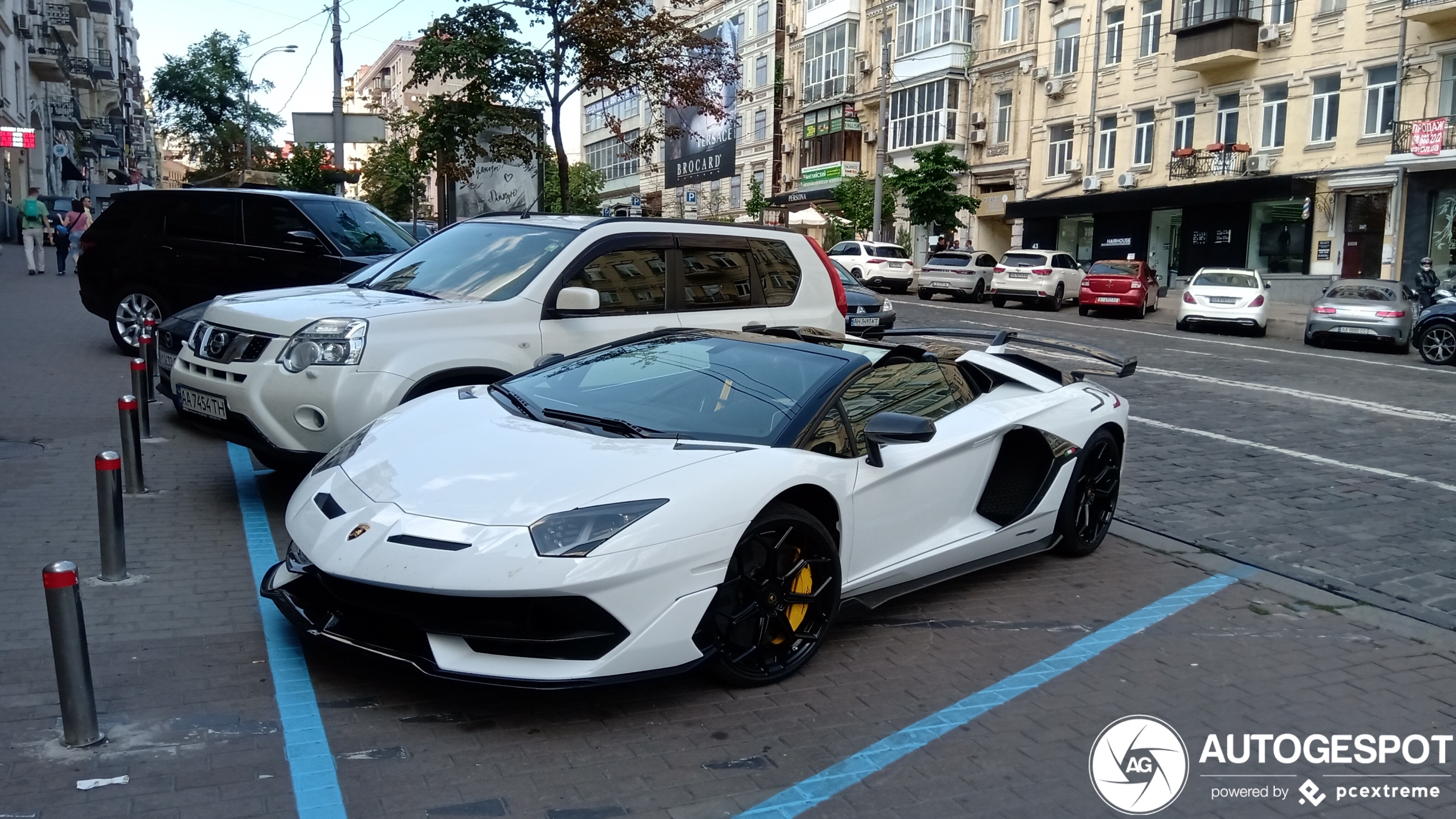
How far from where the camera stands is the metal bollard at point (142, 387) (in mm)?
7586

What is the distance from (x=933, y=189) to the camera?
131ft

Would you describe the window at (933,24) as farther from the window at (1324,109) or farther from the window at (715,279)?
the window at (715,279)

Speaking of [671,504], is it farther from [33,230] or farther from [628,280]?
[33,230]

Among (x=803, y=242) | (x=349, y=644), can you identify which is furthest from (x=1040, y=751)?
(x=803, y=242)

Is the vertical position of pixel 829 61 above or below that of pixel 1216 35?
above

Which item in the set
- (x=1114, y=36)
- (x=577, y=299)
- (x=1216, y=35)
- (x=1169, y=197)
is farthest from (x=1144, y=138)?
(x=577, y=299)

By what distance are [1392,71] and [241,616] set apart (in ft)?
110

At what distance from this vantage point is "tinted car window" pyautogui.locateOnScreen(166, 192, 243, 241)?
1153 centimetres

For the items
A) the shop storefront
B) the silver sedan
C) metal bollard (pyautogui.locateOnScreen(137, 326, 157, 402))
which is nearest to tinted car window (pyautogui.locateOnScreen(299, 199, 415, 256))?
metal bollard (pyautogui.locateOnScreen(137, 326, 157, 402))

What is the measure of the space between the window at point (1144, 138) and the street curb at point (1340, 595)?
33.4 m

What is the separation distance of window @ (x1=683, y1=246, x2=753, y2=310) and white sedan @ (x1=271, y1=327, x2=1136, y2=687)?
5.76 feet

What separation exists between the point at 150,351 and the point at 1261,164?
31.9 m

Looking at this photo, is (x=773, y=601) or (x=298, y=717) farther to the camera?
(x=773, y=601)

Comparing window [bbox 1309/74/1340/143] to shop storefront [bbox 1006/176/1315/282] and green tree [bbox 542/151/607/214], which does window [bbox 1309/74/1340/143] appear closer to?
shop storefront [bbox 1006/176/1315/282]
